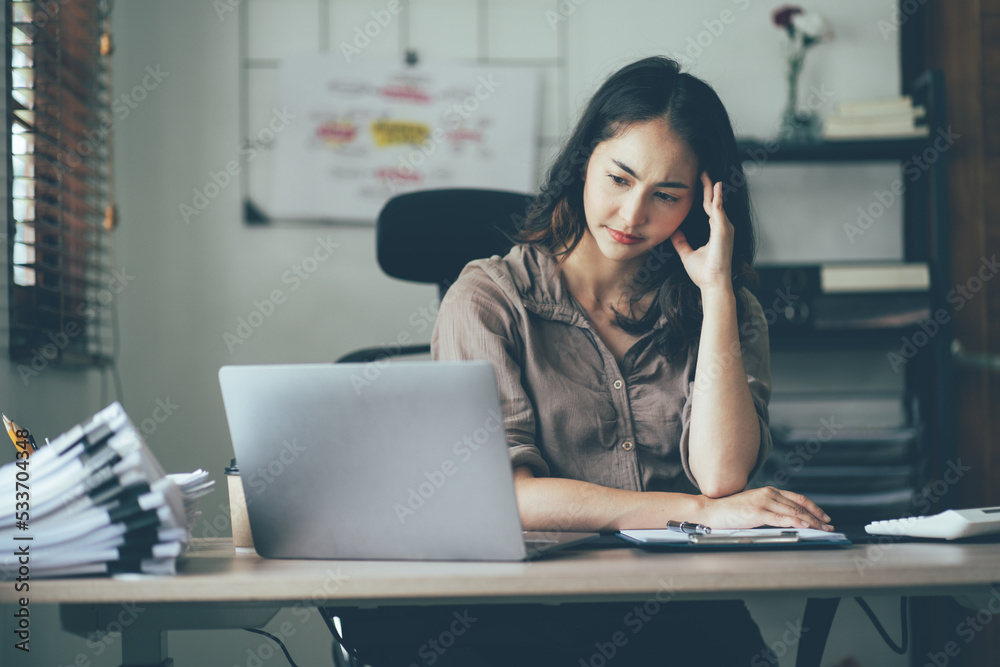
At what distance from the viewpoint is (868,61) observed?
239 cm

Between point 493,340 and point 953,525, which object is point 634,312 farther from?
point 953,525

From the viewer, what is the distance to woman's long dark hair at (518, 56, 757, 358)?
A: 1.22 m

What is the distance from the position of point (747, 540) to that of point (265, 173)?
1.88m

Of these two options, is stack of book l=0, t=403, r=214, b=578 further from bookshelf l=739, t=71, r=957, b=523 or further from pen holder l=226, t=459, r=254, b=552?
bookshelf l=739, t=71, r=957, b=523

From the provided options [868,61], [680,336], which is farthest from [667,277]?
[868,61]

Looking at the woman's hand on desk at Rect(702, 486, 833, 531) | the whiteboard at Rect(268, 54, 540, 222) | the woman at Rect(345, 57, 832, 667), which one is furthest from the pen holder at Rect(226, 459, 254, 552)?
the whiteboard at Rect(268, 54, 540, 222)

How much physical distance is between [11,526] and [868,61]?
7.99 feet

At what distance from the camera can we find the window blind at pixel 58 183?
1483 mm

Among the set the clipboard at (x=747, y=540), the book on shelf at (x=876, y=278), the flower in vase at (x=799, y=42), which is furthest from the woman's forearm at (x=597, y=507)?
the flower in vase at (x=799, y=42)

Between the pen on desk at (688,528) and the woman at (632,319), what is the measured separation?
0.05 m

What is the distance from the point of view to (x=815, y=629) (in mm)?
899

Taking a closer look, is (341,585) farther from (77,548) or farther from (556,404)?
(556,404)

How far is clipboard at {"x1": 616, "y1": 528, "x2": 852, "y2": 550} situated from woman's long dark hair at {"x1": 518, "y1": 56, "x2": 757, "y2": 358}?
0.52m

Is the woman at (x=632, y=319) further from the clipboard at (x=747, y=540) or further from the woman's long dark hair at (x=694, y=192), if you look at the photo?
the clipboard at (x=747, y=540)
